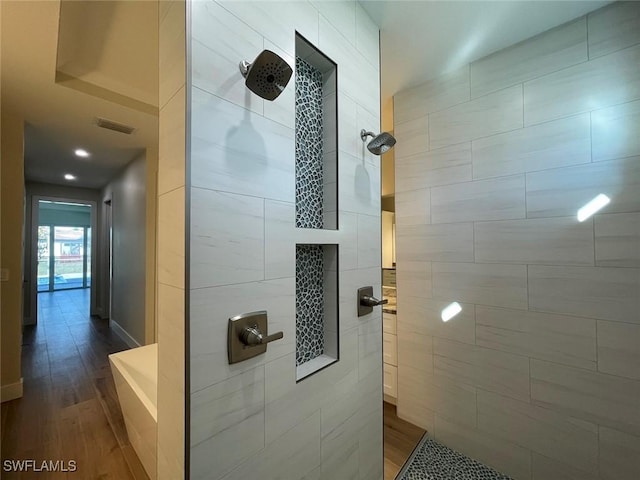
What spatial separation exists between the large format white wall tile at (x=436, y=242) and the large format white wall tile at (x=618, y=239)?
0.58 meters

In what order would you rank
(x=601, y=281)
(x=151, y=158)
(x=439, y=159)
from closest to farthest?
(x=601, y=281), (x=439, y=159), (x=151, y=158)

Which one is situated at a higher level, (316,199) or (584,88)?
(584,88)

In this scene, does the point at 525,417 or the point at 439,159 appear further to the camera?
the point at 439,159

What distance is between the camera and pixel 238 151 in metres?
0.79

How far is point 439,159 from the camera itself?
1.85 metres

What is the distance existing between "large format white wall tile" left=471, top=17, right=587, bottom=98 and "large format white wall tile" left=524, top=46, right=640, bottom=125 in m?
0.06

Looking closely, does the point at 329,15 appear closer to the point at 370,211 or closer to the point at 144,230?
the point at 370,211

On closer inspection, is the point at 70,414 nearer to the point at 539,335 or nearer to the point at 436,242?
the point at 436,242

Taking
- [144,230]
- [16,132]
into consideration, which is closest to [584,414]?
[144,230]

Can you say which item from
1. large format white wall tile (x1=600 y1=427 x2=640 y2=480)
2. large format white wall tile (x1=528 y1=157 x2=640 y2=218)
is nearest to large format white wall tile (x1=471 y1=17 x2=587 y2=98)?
large format white wall tile (x1=528 y1=157 x2=640 y2=218)

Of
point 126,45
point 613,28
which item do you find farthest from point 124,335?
point 613,28

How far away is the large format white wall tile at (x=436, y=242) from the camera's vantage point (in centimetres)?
173

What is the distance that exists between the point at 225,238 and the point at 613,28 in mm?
2101

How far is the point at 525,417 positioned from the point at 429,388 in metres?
0.55
